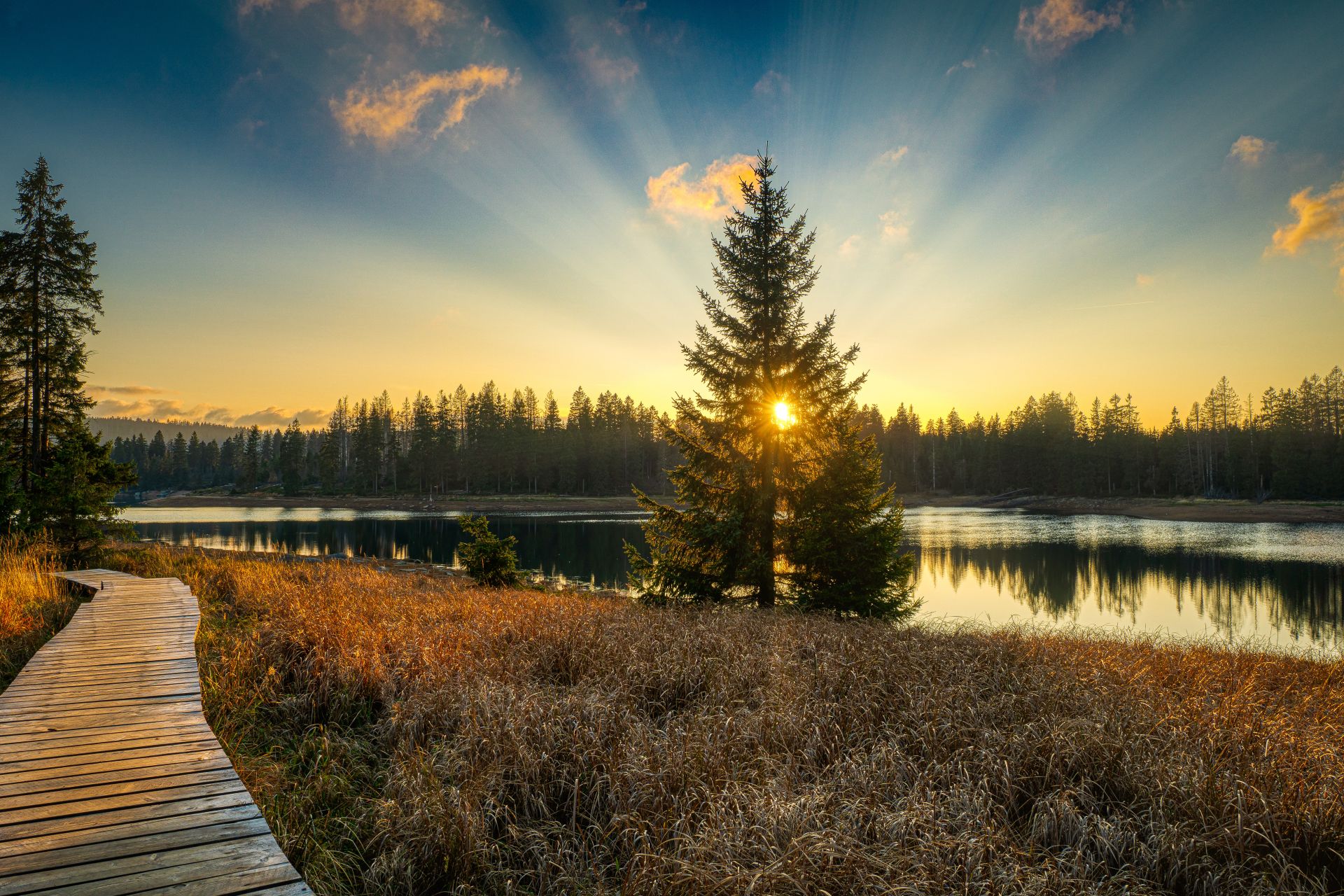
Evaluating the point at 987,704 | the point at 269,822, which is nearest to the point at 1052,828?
the point at 987,704

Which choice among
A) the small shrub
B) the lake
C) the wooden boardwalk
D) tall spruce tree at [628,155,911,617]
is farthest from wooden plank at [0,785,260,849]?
the lake

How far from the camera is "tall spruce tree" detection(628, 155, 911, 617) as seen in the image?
13.7 metres

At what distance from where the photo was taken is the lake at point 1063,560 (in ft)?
67.2

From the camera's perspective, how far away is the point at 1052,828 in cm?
414

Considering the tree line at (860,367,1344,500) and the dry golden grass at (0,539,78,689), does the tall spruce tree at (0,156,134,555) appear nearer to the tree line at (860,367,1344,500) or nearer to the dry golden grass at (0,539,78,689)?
the dry golden grass at (0,539,78,689)

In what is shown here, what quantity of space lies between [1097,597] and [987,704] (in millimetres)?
23557

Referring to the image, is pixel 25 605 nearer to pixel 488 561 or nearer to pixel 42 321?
pixel 488 561

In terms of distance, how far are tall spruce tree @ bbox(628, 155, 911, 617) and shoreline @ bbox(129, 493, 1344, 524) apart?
2358 inches

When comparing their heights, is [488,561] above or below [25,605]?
below

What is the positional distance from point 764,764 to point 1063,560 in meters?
36.0

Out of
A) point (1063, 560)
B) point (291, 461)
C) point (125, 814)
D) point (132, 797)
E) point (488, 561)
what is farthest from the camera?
point (291, 461)

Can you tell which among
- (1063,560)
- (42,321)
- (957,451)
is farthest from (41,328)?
(957,451)

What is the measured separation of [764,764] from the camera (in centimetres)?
495

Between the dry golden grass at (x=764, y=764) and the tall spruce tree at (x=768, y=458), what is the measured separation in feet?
17.4
